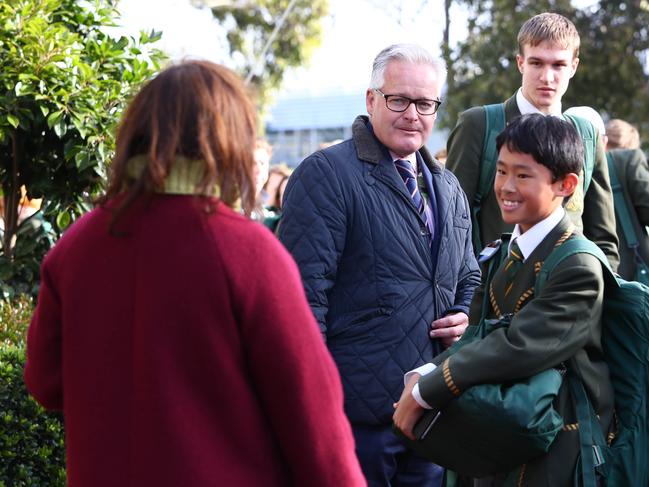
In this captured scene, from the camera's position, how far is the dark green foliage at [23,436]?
13.9ft

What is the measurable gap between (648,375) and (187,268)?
5.63 ft

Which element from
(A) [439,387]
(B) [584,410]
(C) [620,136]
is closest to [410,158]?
(A) [439,387]

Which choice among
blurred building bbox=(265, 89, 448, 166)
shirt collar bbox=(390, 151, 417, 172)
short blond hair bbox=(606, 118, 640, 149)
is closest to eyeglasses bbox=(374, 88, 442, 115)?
shirt collar bbox=(390, 151, 417, 172)

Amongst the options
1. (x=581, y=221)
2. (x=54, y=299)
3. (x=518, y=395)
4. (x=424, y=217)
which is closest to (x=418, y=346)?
(x=424, y=217)

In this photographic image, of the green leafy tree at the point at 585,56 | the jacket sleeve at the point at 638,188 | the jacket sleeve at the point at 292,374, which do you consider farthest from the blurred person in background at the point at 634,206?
the green leafy tree at the point at 585,56

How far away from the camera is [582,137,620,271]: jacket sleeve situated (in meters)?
4.59

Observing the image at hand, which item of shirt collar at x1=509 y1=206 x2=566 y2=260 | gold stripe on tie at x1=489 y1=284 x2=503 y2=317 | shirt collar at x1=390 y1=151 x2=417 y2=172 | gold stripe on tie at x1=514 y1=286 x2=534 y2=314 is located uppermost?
shirt collar at x1=390 y1=151 x2=417 y2=172

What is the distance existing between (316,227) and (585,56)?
48.4 feet

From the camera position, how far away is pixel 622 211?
6.07 meters

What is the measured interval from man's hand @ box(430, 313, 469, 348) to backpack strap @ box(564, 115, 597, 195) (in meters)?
1.15

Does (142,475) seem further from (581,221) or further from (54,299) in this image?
(581,221)

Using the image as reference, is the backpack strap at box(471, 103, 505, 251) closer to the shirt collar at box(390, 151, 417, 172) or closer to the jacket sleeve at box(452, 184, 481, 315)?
the jacket sleeve at box(452, 184, 481, 315)

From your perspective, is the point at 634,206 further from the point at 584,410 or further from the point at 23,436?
the point at 23,436

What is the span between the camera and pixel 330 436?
2148mm
